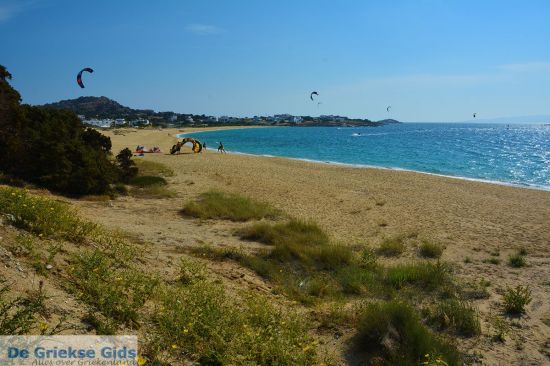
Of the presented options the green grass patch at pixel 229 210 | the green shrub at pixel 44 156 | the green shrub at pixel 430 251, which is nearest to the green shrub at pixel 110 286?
the green grass patch at pixel 229 210

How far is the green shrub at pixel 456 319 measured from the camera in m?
5.66

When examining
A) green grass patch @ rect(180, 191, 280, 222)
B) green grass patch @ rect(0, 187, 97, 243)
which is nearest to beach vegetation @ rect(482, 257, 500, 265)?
green grass patch @ rect(180, 191, 280, 222)

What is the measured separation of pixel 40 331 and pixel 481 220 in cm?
1515

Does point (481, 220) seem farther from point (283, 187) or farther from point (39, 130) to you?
point (39, 130)

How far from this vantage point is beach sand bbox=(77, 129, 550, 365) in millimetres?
6634

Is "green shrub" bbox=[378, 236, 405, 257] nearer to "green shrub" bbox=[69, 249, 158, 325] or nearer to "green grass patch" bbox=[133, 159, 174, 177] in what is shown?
"green shrub" bbox=[69, 249, 158, 325]

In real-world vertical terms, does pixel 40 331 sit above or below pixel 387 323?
above

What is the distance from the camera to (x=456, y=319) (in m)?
5.86

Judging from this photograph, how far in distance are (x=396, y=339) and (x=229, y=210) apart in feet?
27.9

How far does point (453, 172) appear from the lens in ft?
115

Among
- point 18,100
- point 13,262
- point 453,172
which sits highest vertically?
point 18,100

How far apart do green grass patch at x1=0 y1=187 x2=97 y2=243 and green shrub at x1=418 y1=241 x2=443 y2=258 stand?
7865 mm

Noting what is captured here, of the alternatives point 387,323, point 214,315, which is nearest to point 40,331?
point 214,315

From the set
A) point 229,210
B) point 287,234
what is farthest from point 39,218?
point 229,210
